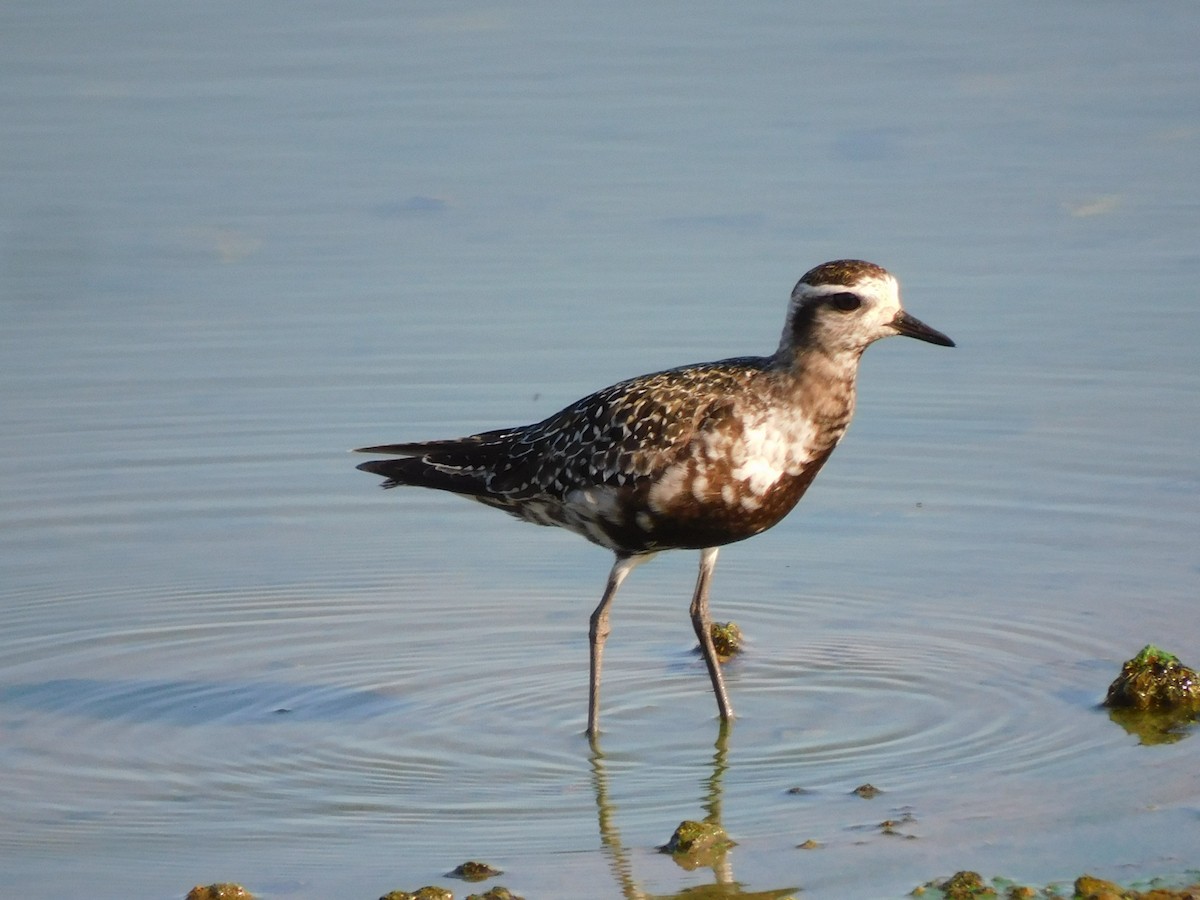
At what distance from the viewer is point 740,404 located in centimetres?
870

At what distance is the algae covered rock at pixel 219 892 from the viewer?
6914 mm

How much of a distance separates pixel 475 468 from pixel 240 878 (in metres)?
3.04

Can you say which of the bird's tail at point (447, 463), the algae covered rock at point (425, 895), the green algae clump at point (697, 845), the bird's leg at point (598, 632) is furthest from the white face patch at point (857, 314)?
the algae covered rock at point (425, 895)

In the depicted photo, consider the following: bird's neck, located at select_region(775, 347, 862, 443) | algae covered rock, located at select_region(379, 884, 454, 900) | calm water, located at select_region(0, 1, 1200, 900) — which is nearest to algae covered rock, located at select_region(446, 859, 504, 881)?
calm water, located at select_region(0, 1, 1200, 900)

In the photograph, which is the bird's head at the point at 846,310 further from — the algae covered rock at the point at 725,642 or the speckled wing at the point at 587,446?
the algae covered rock at the point at 725,642

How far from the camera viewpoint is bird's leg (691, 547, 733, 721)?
29.0 ft

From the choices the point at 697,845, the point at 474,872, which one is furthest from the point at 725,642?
the point at 474,872

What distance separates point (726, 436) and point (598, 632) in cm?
114

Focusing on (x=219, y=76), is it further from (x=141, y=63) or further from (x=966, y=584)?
(x=966, y=584)

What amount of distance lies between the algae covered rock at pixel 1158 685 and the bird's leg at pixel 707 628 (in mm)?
1660

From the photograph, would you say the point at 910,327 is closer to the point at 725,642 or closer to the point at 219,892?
the point at 725,642

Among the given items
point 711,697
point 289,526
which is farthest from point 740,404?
point 289,526

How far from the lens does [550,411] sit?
12.4 meters

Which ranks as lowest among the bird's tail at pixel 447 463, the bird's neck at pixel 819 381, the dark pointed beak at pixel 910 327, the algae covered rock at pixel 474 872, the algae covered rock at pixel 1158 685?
the algae covered rock at pixel 474 872
